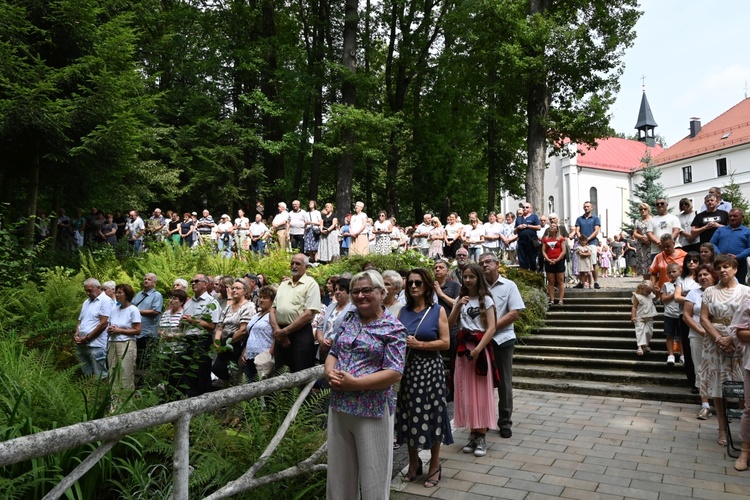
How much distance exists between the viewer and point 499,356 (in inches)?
253

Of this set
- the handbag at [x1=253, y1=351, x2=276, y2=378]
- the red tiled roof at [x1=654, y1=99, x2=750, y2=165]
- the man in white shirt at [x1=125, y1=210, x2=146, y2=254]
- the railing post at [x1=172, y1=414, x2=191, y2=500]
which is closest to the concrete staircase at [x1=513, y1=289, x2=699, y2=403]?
the handbag at [x1=253, y1=351, x2=276, y2=378]

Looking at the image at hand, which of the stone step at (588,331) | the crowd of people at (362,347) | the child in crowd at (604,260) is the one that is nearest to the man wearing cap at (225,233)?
the crowd of people at (362,347)

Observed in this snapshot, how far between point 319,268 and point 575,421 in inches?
301

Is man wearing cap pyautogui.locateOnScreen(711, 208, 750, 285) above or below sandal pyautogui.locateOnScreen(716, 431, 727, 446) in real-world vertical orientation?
above

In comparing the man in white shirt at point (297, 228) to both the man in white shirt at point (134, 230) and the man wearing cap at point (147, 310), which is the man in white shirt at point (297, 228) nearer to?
the man in white shirt at point (134, 230)

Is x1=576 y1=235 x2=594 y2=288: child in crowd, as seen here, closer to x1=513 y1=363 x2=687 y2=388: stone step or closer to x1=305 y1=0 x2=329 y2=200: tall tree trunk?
x1=513 y1=363 x2=687 y2=388: stone step

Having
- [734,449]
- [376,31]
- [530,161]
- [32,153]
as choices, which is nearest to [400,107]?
[376,31]

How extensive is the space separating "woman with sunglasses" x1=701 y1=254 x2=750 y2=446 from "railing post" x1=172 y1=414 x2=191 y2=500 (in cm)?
534

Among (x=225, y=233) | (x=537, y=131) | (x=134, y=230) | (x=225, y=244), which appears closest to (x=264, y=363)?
(x=225, y=244)

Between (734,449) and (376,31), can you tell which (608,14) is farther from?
(734,449)

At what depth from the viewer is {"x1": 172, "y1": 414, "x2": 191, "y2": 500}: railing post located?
2.90 metres

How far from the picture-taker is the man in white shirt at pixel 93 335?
8141mm

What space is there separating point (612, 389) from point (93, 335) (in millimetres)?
7776

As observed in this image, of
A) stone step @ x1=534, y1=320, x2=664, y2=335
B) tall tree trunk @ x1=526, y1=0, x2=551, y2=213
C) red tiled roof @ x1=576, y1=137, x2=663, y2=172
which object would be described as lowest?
stone step @ x1=534, y1=320, x2=664, y2=335
